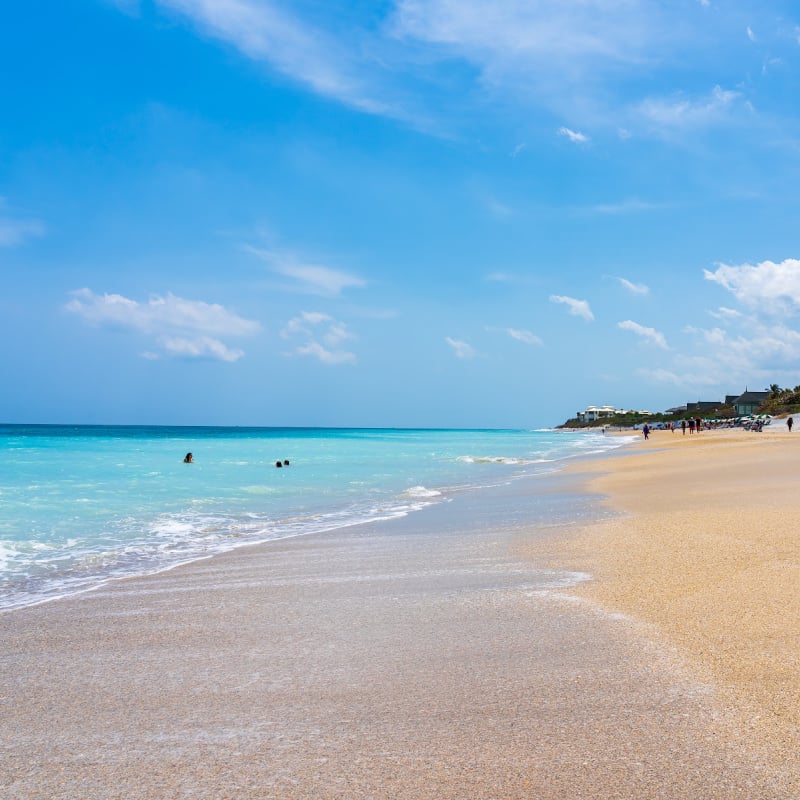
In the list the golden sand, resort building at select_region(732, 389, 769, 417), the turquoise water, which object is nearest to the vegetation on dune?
resort building at select_region(732, 389, 769, 417)

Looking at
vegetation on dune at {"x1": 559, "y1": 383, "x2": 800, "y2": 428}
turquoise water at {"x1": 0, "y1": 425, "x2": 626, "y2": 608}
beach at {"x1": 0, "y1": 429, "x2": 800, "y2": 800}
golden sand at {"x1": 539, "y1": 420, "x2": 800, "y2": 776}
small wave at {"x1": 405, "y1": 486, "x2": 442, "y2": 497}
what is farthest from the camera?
vegetation on dune at {"x1": 559, "y1": 383, "x2": 800, "y2": 428}

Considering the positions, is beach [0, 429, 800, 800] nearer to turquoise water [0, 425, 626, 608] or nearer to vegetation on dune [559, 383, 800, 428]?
turquoise water [0, 425, 626, 608]

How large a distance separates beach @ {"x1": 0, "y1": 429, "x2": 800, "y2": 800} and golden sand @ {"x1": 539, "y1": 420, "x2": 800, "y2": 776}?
0.03 meters

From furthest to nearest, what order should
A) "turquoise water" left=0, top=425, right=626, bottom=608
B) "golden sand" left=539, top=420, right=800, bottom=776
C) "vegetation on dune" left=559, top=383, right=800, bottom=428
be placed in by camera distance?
"vegetation on dune" left=559, top=383, right=800, bottom=428 < "turquoise water" left=0, top=425, right=626, bottom=608 < "golden sand" left=539, top=420, right=800, bottom=776

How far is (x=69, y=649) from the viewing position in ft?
16.6

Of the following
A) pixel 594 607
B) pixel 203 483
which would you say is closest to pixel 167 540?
pixel 594 607

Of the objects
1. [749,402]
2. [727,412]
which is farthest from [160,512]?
[727,412]

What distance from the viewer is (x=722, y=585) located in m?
6.09

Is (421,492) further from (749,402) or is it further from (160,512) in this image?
(749,402)

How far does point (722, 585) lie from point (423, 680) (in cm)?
333

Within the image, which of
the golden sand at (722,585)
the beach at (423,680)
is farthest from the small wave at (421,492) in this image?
the beach at (423,680)

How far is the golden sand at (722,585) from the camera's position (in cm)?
375

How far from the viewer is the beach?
3.00m

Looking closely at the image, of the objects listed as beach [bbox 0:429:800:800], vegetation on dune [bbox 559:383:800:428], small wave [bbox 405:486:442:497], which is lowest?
small wave [bbox 405:486:442:497]
